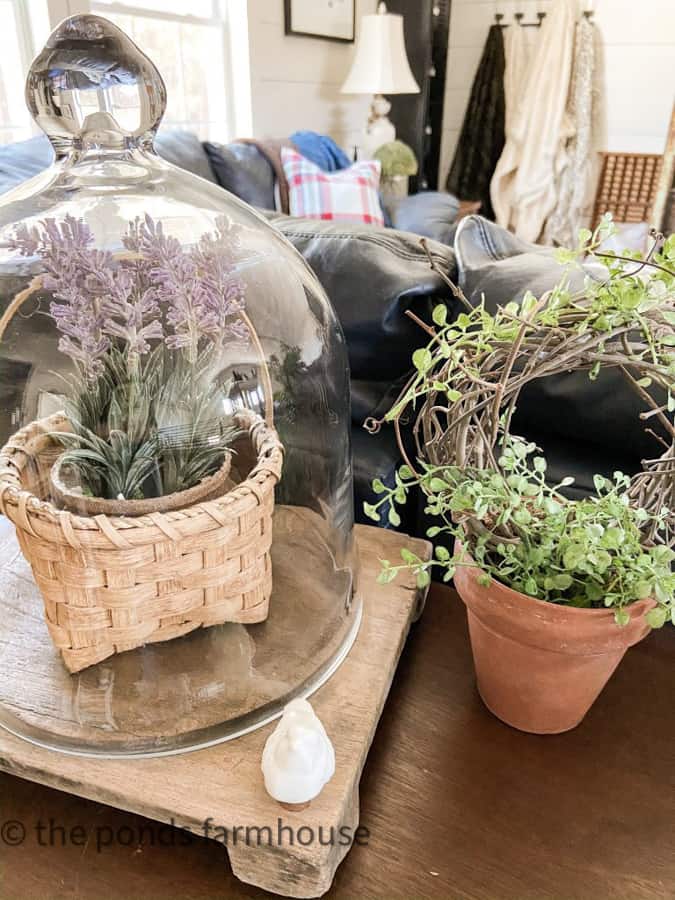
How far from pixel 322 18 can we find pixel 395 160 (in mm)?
674

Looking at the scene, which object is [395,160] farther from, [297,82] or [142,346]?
[142,346]

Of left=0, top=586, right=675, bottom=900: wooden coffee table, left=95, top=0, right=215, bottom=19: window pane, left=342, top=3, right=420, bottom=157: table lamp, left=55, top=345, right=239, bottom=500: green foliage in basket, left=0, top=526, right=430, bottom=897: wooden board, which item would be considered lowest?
left=0, top=586, right=675, bottom=900: wooden coffee table

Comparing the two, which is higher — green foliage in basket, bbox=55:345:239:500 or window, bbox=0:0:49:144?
window, bbox=0:0:49:144

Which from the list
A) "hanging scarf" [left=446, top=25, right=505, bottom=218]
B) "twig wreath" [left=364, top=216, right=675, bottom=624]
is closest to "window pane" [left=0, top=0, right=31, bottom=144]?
"twig wreath" [left=364, top=216, right=675, bottom=624]

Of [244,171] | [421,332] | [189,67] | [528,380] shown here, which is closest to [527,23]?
[189,67]

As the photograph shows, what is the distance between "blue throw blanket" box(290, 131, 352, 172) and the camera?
2447mm

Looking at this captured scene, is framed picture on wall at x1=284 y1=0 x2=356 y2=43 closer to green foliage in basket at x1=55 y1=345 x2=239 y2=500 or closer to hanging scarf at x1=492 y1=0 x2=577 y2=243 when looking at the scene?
hanging scarf at x1=492 y1=0 x2=577 y2=243

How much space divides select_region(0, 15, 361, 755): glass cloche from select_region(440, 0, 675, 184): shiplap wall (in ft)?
11.4

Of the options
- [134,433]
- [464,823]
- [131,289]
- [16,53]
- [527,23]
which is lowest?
[464,823]

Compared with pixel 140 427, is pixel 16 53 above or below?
above

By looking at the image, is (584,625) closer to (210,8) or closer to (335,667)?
(335,667)

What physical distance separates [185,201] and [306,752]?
429 mm

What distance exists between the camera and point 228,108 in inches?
102

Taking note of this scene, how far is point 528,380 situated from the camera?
512 millimetres
